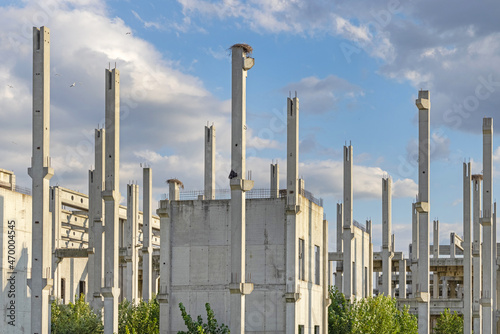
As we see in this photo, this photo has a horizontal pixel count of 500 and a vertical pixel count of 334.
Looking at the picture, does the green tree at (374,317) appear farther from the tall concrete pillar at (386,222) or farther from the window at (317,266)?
the tall concrete pillar at (386,222)

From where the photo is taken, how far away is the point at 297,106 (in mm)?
43875

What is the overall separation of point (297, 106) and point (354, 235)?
65.0 feet

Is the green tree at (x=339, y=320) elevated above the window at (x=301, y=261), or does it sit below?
below

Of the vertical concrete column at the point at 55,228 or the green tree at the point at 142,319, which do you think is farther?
the vertical concrete column at the point at 55,228

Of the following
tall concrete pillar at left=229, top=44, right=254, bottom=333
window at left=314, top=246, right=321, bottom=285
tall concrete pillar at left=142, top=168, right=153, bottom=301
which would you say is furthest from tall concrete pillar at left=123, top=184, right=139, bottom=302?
tall concrete pillar at left=229, top=44, right=254, bottom=333

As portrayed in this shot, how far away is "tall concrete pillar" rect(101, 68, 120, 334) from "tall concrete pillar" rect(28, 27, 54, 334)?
140 inches

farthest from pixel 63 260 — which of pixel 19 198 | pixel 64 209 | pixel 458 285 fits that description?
pixel 458 285

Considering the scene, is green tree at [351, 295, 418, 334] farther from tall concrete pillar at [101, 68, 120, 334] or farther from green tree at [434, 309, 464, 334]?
green tree at [434, 309, 464, 334]

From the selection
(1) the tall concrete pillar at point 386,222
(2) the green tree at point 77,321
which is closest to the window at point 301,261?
(2) the green tree at point 77,321

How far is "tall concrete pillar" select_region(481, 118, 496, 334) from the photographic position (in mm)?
55719

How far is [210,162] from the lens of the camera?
50281 mm

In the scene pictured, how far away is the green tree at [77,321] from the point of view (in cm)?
5222

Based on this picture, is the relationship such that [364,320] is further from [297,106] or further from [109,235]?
[109,235]

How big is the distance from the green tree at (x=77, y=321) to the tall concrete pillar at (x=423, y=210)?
20550mm
